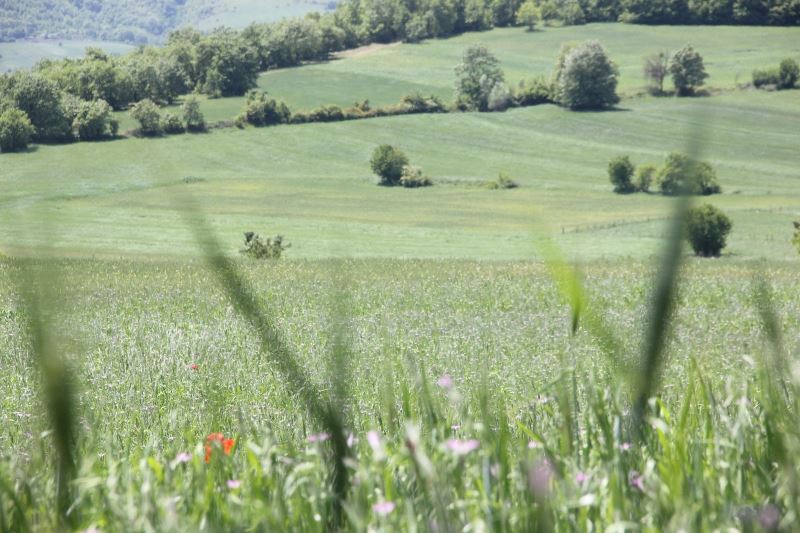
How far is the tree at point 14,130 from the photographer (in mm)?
98875

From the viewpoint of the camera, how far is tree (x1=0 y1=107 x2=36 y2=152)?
98875 mm

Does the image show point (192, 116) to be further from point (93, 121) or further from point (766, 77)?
point (766, 77)

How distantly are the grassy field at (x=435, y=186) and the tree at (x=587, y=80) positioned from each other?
2.40 meters

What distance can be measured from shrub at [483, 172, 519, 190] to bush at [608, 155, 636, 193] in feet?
29.2

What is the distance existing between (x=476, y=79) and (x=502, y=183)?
40403 mm

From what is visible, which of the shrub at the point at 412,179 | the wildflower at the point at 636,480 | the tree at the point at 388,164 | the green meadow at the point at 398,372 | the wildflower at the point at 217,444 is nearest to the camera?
the green meadow at the point at 398,372

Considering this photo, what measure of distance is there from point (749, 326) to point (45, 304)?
1594cm

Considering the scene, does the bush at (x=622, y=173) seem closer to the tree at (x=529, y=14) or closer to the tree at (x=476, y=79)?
the tree at (x=476, y=79)

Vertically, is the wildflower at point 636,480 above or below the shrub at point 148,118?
above

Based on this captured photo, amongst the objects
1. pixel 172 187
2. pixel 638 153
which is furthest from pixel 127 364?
pixel 638 153

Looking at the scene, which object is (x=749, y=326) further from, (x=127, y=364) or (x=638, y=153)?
(x=638, y=153)

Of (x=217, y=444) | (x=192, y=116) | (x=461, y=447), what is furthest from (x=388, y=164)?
(x=461, y=447)

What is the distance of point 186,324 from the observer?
15.1 meters

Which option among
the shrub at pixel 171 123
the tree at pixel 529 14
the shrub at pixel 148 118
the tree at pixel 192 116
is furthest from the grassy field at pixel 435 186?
the tree at pixel 529 14
